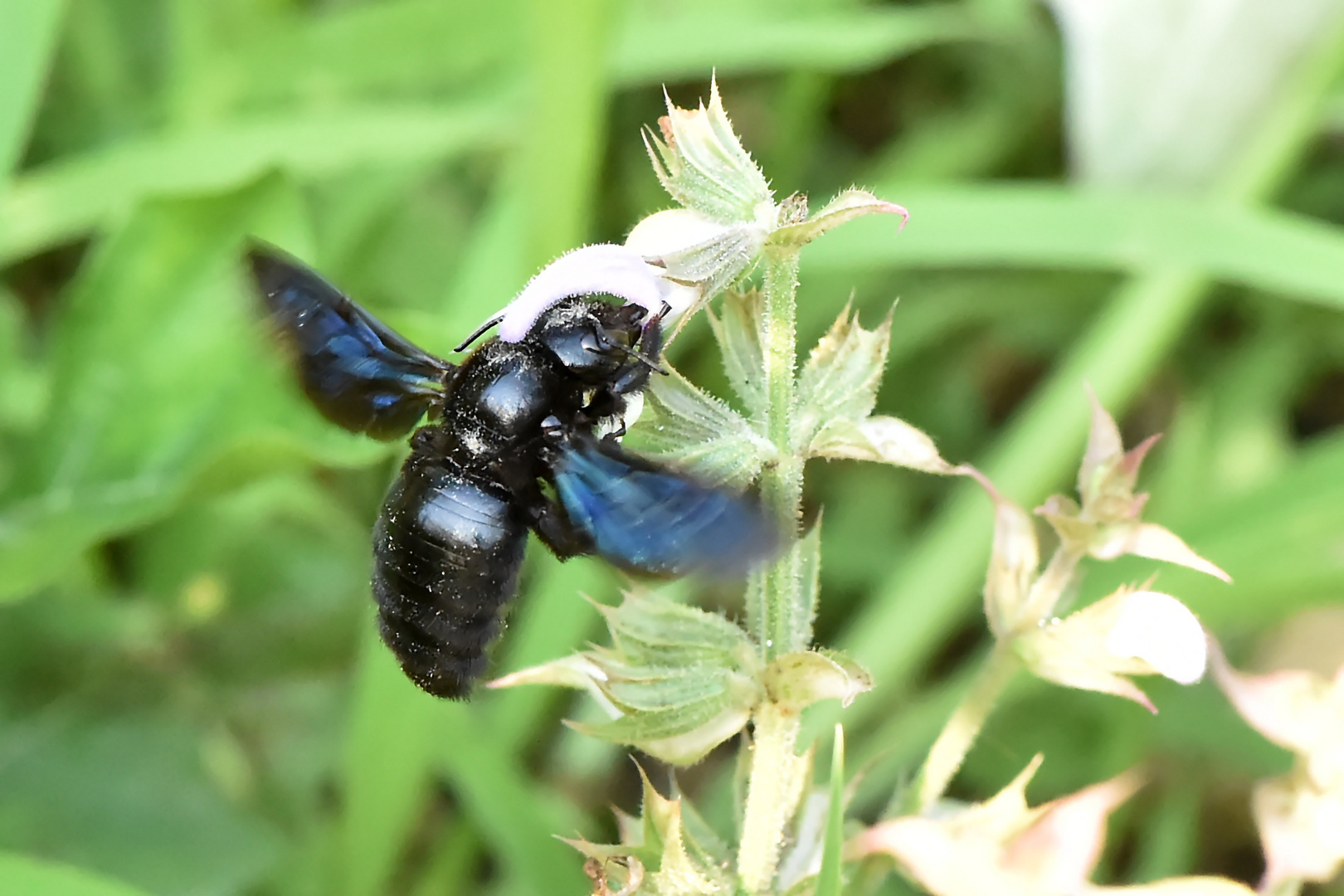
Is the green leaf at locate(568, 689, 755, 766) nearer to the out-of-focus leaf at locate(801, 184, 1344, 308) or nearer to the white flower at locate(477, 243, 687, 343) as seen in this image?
the white flower at locate(477, 243, 687, 343)

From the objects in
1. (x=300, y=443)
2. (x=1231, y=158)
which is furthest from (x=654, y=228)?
(x=1231, y=158)

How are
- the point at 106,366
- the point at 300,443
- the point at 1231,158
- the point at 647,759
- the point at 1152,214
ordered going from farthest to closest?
the point at 1231,158
the point at 647,759
the point at 1152,214
the point at 106,366
the point at 300,443

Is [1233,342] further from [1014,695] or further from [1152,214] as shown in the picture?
[1014,695]

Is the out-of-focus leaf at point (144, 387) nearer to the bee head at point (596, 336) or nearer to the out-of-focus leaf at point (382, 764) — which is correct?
the out-of-focus leaf at point (382, 764)

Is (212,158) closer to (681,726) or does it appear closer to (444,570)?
(444,570)

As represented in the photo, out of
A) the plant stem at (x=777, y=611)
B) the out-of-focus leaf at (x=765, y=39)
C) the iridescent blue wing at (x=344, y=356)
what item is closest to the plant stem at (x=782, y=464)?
the plant stem at (x=777, y=611)

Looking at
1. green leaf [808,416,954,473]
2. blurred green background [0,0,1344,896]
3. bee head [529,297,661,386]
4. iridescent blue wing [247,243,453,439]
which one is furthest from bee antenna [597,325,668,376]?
blurred green background [0,0,1344,896]
